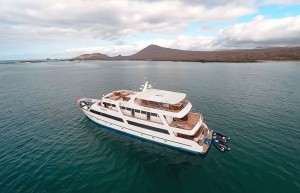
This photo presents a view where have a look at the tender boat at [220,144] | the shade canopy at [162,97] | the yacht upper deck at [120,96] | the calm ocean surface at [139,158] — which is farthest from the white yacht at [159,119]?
the calm ocean surface at [139,158]

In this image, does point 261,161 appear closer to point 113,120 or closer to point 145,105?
point 145,105

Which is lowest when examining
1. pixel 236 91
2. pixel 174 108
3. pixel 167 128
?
pixel 236 91

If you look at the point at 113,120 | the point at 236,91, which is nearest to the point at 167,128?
the point at 113,120

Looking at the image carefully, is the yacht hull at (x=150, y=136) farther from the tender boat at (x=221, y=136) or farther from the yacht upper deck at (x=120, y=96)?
the tender boat at (x=221, y=136)

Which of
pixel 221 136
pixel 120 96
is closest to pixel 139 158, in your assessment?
pixel 221 136

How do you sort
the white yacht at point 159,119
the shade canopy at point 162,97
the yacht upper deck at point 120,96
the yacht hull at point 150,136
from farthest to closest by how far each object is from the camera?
the yacht upper deck at point 120,96 < the shade canopy at point 162,97 < the white yacht at point 159,119 < the yacht hull at point 150,136

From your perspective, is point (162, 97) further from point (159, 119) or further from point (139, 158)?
point (139, 158)

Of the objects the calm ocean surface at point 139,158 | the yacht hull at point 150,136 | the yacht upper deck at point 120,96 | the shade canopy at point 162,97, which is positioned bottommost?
the calm ocean surface at point 139,158

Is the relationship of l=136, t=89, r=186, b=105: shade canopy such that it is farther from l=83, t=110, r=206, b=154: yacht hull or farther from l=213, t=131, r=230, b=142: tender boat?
l=213, t=131, r=230, b=142: tender boat

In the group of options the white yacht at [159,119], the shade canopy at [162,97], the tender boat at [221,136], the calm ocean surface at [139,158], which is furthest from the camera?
the shade canopy at [162,97]
